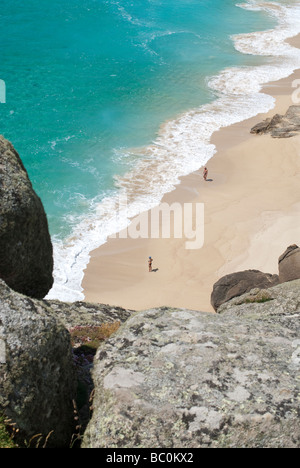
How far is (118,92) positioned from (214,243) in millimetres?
27766

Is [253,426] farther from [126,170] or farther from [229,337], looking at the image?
[126,170]

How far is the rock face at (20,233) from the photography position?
879 centimetres

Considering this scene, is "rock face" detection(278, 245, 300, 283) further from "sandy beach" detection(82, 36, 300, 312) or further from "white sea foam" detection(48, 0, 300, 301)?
"white sea foam" detection(48, 0, 300, 301)

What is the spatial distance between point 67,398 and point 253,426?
2649mm

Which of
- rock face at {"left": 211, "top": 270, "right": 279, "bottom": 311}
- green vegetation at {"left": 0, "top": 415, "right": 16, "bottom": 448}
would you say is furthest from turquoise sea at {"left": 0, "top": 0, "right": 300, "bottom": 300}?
green vegetation at {"left": 0, "top": 415, "right": 16, "bottom": 448}

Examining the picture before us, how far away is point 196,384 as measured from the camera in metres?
6.70

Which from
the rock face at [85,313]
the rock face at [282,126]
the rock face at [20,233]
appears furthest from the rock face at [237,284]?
the rock face at [282,126]

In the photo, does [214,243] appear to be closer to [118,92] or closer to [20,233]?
[20,233]

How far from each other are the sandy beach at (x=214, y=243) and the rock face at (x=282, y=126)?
114 inches

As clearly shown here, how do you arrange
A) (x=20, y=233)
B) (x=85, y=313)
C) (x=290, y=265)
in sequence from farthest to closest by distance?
(x=290, y=265) → (x=85, y=313) → (x=20, y=233)

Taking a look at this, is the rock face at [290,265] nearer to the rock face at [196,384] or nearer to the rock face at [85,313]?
the rock face at [85,313]
